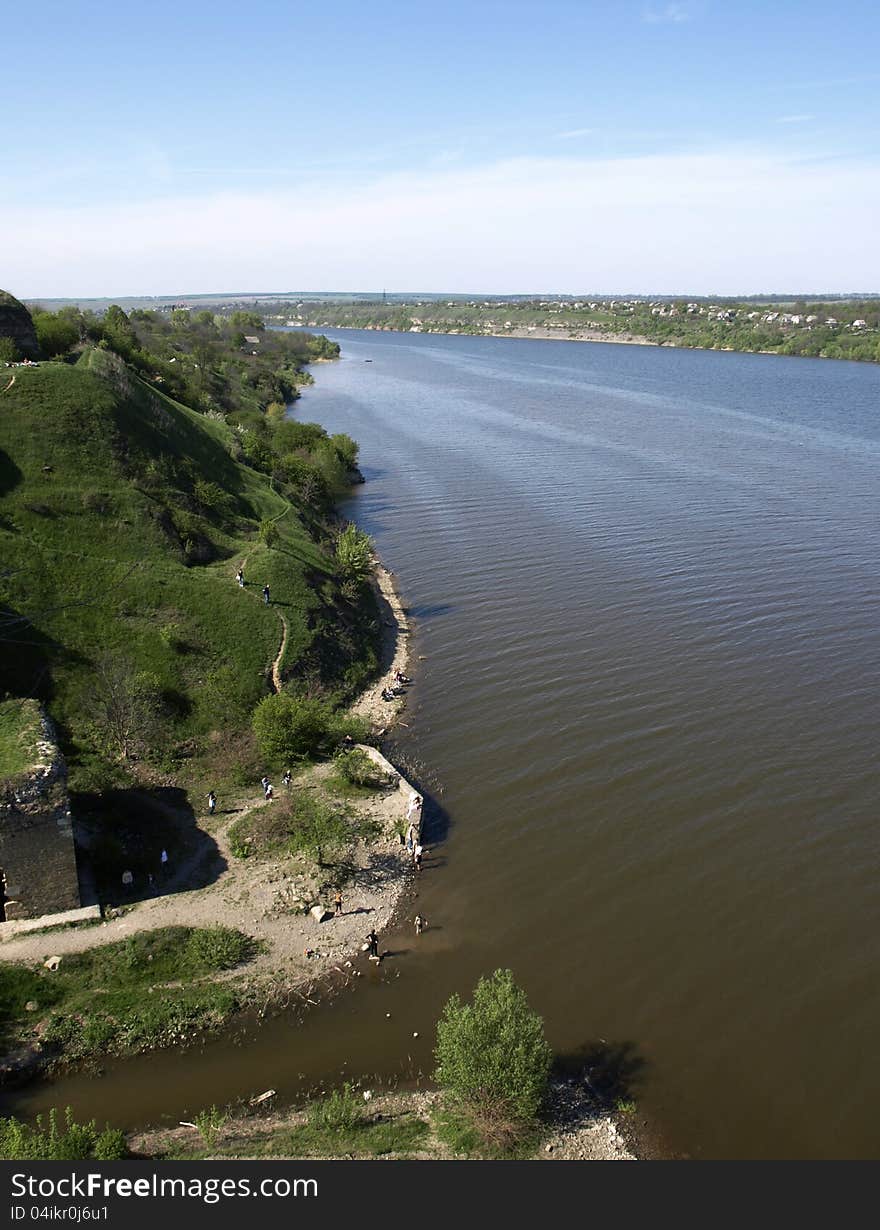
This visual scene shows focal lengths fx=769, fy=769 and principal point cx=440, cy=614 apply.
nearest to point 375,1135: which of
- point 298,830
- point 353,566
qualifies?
point 298,830

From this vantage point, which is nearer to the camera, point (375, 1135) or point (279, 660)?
point (375, 1135)

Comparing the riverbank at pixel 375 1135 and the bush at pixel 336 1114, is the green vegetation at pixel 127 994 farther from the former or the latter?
the bush at pixel 336 1114

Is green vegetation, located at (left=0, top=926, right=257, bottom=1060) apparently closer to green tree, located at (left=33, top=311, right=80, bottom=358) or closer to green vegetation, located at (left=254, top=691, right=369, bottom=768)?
green vegetation, located at (left=254, top=691, right=369, bottom=768)

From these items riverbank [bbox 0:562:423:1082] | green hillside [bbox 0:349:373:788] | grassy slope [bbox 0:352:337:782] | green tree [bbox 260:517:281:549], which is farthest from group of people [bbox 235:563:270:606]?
riverbank [bbox 0:562:423:1082]

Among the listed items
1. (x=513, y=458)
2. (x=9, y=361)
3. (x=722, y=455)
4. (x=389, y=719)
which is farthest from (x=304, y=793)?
(x=722, y=455)

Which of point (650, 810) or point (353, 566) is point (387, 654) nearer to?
point (353, 566)

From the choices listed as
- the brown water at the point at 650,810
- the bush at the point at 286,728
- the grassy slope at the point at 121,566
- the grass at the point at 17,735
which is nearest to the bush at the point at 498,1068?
the brown water at the point at 650,810
